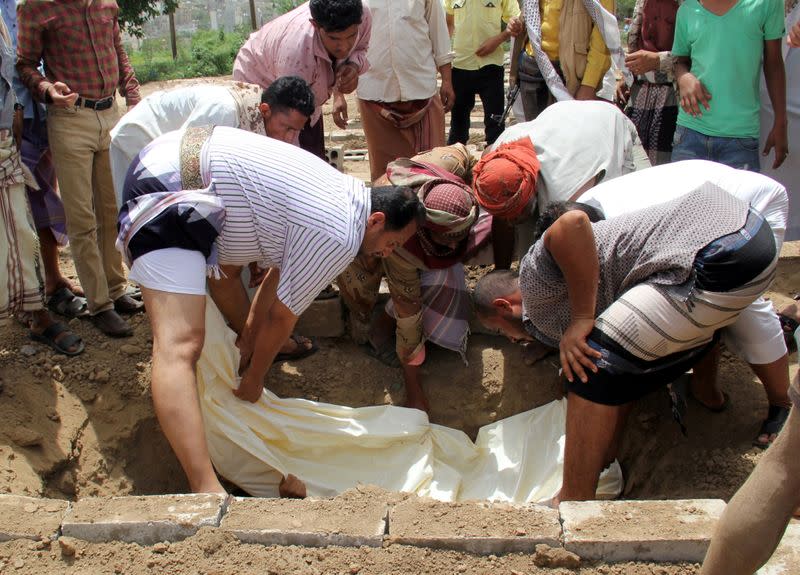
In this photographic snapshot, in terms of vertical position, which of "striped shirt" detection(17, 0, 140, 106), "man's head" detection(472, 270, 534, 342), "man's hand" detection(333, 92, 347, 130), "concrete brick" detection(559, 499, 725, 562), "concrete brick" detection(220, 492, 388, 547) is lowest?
Answer: "concrete brick" detection(220, 492, 388, 547)

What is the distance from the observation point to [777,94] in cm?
398

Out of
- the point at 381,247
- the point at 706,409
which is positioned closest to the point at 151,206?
the point at 381,247

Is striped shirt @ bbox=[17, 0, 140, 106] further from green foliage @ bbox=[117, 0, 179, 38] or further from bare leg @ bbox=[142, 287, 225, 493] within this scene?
green foliage @ bbox=[117, 0, 179, 38]

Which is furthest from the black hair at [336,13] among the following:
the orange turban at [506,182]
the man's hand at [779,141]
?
the man's hand at [779,141]

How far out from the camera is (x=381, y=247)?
3.07 meters

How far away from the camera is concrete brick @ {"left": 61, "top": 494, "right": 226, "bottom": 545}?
7.67 ft

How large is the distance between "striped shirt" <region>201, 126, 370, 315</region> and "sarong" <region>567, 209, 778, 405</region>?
978 mm

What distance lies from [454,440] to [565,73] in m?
2.25

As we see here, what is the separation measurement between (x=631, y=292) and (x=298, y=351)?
1955 millimetres

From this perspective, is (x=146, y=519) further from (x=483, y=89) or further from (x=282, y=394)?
(x=483, y=89)

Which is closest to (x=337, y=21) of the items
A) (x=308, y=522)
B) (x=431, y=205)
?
(x=431, y=205)

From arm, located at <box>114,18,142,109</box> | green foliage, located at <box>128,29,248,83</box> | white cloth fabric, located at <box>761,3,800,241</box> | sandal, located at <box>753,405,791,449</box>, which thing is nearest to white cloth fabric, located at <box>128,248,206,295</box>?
arm, located at <box>114,18,142,109</box>

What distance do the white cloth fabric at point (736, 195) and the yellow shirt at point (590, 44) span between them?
1563mm

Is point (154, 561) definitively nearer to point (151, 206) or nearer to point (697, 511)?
point (151, 206)
